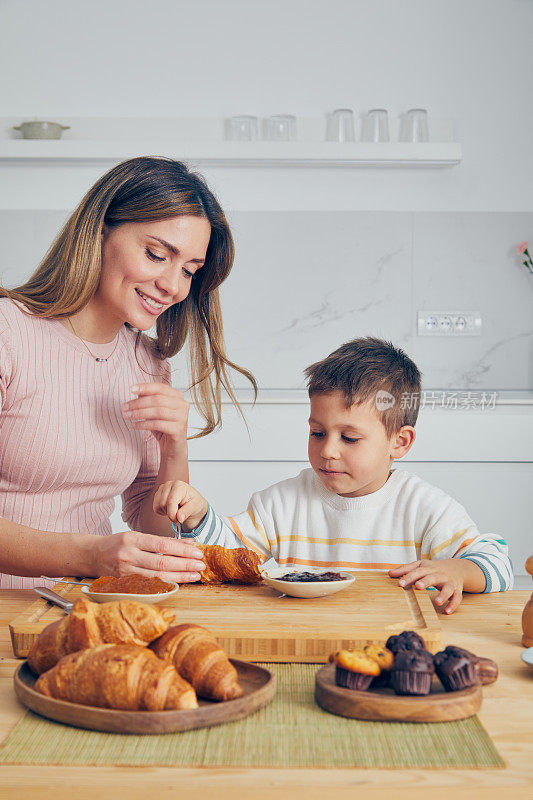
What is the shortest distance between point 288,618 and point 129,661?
1.04ft

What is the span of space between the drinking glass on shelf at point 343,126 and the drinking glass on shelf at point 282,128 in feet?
0.58

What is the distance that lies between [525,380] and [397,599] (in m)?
2.81

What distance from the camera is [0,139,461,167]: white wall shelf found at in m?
3.47

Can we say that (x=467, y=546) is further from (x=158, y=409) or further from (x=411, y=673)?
(x=411, y=673)

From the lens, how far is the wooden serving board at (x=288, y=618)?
941 millimetres

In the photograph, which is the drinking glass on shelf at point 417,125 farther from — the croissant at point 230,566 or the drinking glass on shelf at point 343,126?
the croissant at point 230,566

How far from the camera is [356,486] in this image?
1568 millimetres

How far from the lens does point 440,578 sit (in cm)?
119

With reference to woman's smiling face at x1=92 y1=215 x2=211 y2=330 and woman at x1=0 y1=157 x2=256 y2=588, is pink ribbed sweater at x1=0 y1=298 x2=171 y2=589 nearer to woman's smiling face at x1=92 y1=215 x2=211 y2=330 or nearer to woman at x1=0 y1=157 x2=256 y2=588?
woman at x1=0 y1=157 x2=256 y2=588

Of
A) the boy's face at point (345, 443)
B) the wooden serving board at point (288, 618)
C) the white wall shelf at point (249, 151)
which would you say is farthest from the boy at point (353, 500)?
the white wall shelf at point (249, 151)

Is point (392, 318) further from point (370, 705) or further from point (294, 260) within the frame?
point (370, 705)

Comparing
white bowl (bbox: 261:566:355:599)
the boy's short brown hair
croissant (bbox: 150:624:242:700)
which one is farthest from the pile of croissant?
the boy's short brown hair

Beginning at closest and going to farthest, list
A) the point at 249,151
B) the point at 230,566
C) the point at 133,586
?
the point at 133,586, the point at 230,566, the point at 249,151

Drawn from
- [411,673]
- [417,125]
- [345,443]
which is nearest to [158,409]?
[345,443]
